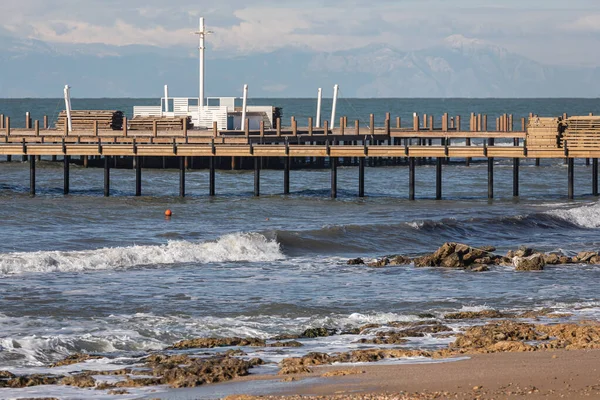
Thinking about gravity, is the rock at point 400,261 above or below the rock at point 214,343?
above

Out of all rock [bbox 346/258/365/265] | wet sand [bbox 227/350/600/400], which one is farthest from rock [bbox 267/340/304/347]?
rock [bbox 346/258/365/265]

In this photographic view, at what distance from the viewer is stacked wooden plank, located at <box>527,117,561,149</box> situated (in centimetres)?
3956

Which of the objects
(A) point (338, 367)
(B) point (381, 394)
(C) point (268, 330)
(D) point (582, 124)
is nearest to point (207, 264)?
(C) point (268, 330)

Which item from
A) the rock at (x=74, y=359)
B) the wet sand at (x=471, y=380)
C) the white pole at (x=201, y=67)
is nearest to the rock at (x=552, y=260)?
the wet sand at (x=471, y=380)

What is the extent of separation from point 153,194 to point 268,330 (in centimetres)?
2898

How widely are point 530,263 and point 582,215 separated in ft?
42.7

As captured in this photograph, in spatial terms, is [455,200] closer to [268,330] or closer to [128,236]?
[128,236]

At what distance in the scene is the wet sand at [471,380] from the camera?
11969mm

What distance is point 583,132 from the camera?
3947cm

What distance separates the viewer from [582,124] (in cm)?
3944

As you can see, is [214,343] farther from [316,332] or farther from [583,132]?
[583,132]

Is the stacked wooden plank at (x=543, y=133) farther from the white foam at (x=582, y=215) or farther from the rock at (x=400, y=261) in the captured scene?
the rock at (x=400, y=261)

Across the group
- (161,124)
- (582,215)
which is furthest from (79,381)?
(161,124)

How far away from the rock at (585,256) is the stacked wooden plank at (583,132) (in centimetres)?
1362
